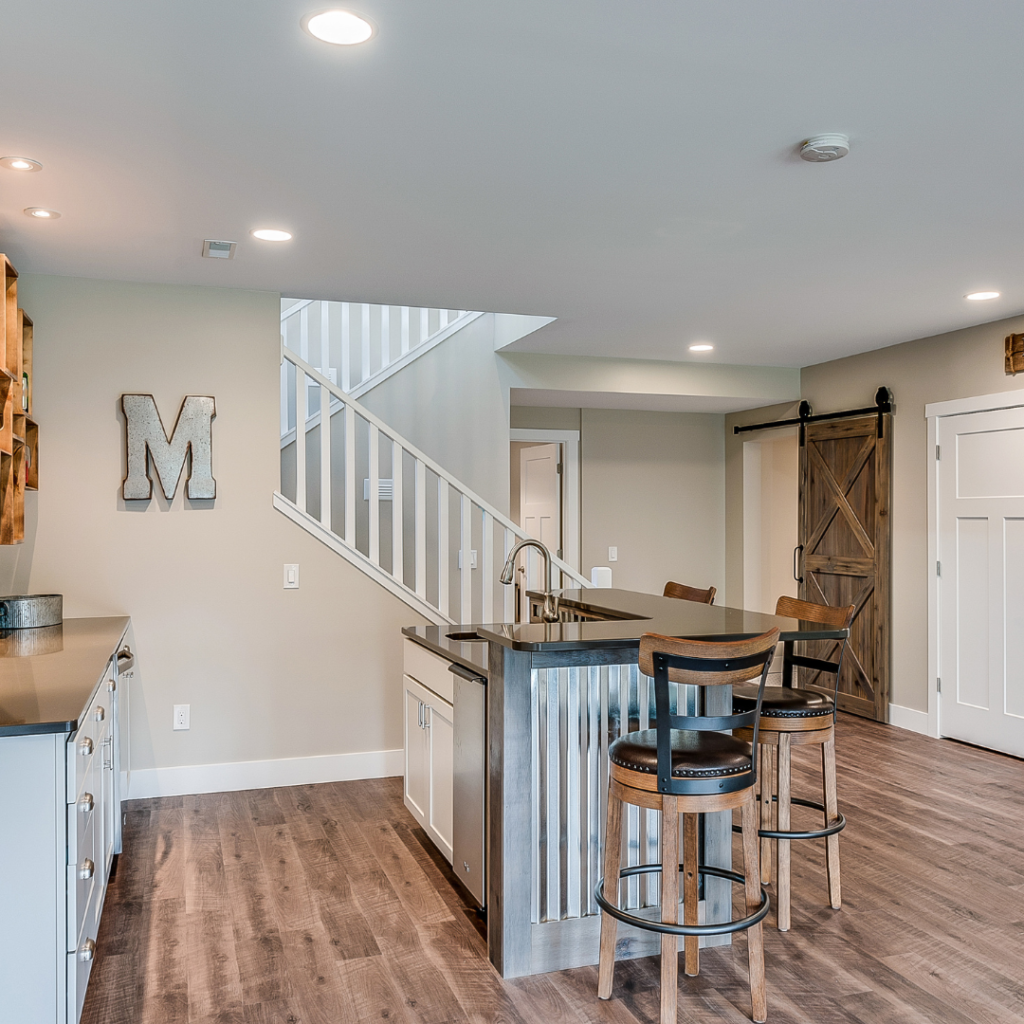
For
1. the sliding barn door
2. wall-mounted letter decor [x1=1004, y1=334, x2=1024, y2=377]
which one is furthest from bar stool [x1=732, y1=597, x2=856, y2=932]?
the sliding barn door

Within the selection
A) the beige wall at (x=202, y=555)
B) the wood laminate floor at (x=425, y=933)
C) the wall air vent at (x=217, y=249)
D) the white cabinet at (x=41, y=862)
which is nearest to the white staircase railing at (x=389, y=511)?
the beige wall at (x=202, y=555)

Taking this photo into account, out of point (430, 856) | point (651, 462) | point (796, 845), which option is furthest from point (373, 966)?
point (651, 462)

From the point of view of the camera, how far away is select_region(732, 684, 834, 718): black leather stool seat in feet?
9.79

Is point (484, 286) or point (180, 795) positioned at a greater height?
point (484, 286)

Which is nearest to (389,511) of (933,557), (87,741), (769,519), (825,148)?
(933,557)

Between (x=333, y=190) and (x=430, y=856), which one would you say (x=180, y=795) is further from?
(x=333, y=190)

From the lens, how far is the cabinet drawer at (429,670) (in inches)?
129

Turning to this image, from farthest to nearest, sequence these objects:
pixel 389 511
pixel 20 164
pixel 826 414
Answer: pixel 826 414
pixel 389 511
pixel 20 164

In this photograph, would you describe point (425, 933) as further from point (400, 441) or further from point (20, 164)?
point (20, 164)

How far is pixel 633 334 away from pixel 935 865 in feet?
11.4

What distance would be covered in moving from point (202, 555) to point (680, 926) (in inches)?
122

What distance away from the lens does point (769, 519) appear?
8156 millimetres

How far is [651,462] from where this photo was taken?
796 cm

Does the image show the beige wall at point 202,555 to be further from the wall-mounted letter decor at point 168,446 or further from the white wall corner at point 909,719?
the white wall corner at point 909,719
